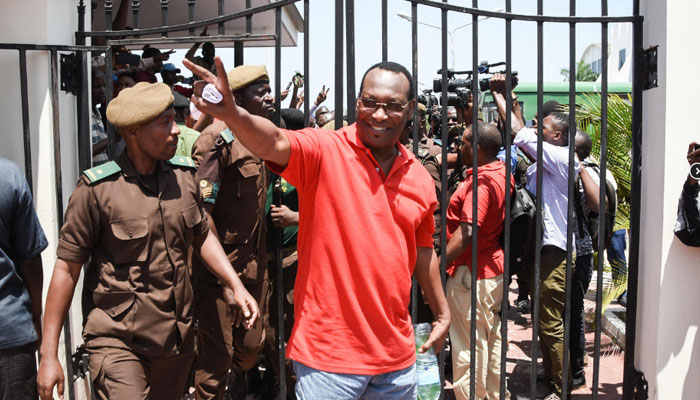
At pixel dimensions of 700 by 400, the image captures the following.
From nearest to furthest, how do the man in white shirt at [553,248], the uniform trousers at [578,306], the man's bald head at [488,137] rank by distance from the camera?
the man's bald head at [488,137] → the man in white shirt at [553,248] → the uniform trousers at [578,306]

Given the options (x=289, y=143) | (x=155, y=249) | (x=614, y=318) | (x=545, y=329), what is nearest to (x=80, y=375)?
(x=155, y=249)

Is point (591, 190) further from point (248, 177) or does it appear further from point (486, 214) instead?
point (248, 177)

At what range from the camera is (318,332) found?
8.32 ft

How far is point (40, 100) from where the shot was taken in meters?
3.59

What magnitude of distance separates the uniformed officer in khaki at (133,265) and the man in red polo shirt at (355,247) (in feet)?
1.64

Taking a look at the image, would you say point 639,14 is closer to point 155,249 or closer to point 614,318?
point 155,249

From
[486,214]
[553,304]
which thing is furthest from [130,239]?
[553,304]

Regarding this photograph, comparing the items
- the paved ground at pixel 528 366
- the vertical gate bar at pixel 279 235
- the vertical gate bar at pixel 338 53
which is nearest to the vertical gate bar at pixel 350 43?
the vertical gate bar at pixel 338 53

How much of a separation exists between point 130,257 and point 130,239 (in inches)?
3.2

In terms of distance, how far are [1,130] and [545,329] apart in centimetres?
361

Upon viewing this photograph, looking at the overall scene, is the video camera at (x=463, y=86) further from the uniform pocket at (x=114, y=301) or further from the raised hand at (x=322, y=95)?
the raised hand at (x=322, y=95)

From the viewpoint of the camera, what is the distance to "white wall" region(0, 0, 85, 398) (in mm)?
3520

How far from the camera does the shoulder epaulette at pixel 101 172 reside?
2912mm

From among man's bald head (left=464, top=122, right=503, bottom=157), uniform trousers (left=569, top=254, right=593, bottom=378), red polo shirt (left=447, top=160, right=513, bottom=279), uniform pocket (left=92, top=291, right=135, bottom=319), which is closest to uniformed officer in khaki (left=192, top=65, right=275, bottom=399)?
uniform pocket (left=92, top=291, right=135, bottom=319)
